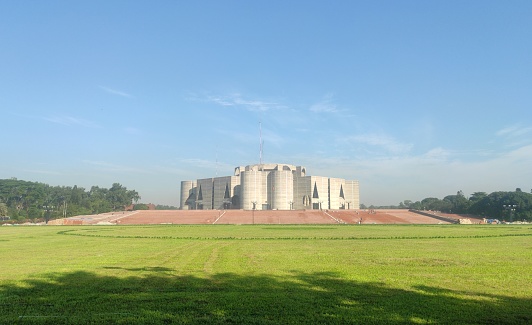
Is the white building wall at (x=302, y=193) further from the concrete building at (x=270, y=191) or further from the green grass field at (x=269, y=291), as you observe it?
the green grass field at (x=269, y=291)

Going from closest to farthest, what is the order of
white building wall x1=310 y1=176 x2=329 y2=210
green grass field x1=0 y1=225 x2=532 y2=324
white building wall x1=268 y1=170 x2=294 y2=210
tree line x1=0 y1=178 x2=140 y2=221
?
green grass field x1=0 y1=225 x2=532 y2=324
tree line x1=0 y1=178 x2=140 y2=221
white building wall x1=268 y1=170 x2=294 y2=210
white building wall x1=310 y1=176 x2=329 y2=210

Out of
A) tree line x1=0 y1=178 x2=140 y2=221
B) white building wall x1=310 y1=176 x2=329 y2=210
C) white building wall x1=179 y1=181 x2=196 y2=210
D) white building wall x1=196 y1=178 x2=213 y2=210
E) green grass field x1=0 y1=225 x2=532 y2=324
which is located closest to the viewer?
green grass field x1=0 y1=225 x2=532 y2=324

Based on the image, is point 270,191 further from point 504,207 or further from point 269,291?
point 269,291

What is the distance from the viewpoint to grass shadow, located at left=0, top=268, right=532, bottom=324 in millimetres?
7266

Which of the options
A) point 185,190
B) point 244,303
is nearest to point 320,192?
point 185,190

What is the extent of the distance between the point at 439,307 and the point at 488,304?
1148 mm

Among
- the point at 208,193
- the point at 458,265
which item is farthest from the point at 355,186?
the point at 458,265

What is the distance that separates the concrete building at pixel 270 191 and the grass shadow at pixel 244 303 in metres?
105

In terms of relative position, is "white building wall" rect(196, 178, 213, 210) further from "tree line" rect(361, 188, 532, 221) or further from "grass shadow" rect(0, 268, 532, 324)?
"grass shadow" rect(0, 268, 532, 324)

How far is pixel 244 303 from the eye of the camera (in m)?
8.38

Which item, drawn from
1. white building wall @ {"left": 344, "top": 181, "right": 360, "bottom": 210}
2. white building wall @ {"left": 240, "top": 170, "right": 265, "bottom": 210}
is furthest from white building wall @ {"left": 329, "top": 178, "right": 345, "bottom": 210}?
white building wall @ {"left": 240, "top": 170, "right": 265, "bottom": 210}

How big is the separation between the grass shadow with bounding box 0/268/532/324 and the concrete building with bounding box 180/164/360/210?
345 ft

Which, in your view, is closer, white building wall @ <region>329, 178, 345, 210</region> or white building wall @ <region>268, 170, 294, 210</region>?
white building wall @ <region>268, 170, 294, 210</region>

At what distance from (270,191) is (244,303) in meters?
112
